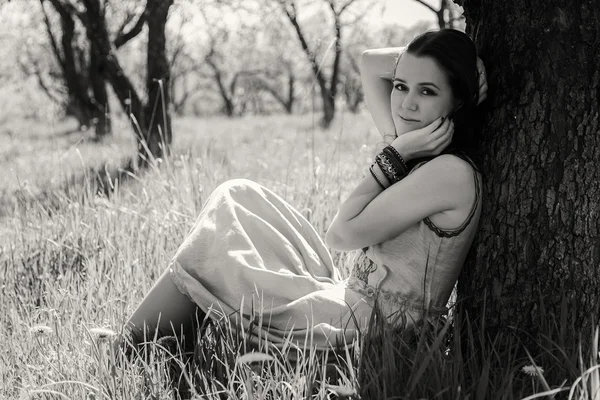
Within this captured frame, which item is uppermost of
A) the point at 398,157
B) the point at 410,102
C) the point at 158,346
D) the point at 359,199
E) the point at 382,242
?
the point at 410,102

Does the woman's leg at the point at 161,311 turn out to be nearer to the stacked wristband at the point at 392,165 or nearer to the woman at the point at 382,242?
the woman at the point at 382,242

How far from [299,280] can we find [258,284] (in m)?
0.14

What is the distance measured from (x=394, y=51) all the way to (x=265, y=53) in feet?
114

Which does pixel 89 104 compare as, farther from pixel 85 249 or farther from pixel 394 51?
pixel 394 51

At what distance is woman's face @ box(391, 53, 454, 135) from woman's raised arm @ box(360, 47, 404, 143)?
36cm

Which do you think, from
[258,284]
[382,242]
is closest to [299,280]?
[258,284]

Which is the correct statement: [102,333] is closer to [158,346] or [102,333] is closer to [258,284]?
[158,346]

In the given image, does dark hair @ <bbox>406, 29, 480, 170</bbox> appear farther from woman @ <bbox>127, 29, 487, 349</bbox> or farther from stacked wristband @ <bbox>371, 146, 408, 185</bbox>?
stacked wristband @ <bbox>371, 146, 408, 185</bbox>

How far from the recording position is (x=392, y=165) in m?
1.95

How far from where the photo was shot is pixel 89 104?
40.2 ft

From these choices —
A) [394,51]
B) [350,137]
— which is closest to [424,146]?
[394,51]

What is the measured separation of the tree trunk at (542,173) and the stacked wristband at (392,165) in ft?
0.85

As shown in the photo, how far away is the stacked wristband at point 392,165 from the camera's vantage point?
6.38 feet

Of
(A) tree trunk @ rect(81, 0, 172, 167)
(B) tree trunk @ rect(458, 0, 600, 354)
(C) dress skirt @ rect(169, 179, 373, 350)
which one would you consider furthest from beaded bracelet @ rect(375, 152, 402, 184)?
(A) tree trunk @ rect(81, 0, 172, 167)
